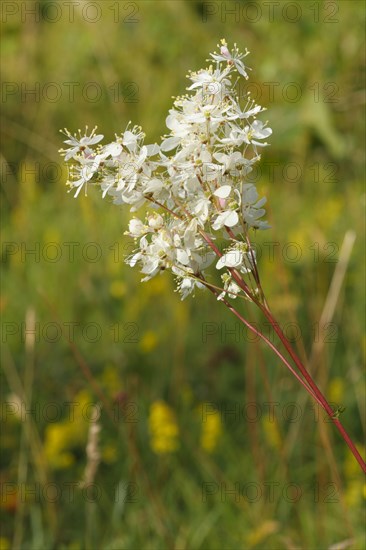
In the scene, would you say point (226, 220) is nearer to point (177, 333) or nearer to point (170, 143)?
point (170, 143)

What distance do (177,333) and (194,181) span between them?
1.99 meters

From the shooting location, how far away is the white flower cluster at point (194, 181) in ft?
3.58

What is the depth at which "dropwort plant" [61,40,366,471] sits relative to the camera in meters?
1.09

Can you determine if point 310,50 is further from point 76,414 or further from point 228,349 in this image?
point 76,414

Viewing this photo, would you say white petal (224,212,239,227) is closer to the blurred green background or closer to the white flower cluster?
the white flower cluster

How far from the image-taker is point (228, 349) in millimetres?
2914

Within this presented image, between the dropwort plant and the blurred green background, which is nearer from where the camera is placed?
the dropwort plant

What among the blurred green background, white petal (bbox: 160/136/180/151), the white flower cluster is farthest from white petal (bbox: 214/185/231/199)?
the blurred green background

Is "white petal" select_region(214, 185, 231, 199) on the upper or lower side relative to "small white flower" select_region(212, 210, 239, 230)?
upper

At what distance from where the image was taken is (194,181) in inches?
43.8

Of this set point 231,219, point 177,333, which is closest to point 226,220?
point 231,219

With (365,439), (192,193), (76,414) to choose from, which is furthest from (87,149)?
(365,439)

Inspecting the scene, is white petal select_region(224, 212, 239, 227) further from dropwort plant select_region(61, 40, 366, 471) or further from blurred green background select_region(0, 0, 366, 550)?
blurred green background select_region(0, 0, 366, 550)

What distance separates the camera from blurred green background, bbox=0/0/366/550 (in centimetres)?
226
